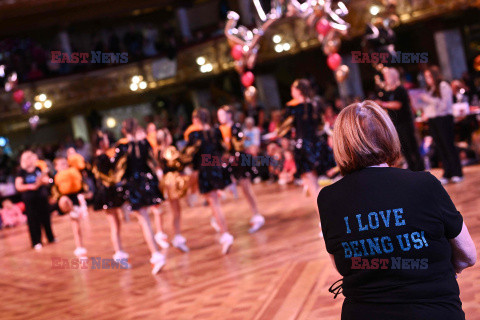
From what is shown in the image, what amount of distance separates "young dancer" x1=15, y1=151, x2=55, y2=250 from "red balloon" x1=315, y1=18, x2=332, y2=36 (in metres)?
5.18

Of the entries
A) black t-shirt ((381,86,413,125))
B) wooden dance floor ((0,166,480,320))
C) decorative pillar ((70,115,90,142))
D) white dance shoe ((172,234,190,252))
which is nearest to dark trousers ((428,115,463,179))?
wooden dance floor ((0,166,480,320))

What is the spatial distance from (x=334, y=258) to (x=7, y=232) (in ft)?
42.4

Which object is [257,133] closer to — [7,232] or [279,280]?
[7,232]

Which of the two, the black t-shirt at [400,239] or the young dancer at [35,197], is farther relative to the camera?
the young dancer at [35,197]

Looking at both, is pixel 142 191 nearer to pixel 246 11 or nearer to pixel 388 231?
pixel 388 231

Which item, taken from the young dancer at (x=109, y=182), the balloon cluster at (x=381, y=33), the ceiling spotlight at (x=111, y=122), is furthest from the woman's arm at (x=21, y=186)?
the ceiling spotlight at (x=111, y=122)

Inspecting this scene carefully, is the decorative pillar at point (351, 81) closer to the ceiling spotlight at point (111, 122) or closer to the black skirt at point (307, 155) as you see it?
the ceiling spotlight at point (111, 122)

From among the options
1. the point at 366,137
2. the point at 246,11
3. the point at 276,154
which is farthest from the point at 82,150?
the point at 366,137

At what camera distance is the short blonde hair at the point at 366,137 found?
79.7 inches

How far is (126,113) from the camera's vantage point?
74.1ft

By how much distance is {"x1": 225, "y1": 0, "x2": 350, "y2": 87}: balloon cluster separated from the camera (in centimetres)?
982

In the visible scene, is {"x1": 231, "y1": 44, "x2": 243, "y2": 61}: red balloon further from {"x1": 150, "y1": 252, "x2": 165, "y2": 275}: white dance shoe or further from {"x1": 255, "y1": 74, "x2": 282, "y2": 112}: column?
{"x1": 255, "y1": 74, "x2": 282, "y2": 112}: column

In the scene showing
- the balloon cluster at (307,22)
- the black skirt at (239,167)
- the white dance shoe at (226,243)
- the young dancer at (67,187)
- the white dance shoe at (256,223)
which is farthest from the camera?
the balloon cluster at (307,22)

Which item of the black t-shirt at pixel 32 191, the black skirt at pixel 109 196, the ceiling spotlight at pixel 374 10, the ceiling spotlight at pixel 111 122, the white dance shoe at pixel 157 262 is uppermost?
the ceiling spotlight at pixel 374 10
